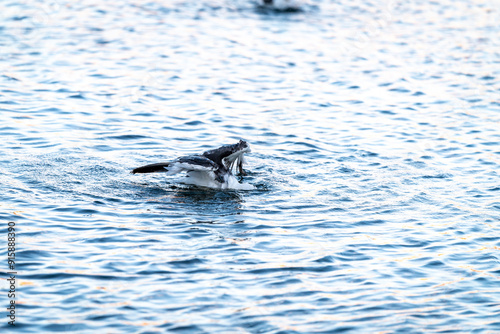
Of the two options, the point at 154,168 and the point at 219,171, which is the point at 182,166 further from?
the point at 219,171

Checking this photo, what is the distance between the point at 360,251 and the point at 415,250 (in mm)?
790

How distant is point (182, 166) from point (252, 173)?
1.92 meters

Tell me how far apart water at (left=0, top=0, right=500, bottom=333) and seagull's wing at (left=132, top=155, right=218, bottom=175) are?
0.48 metres

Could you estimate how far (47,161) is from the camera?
43.4ft

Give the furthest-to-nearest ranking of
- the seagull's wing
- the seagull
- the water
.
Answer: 1. the seagull
2. the seagull's wing
3. the water

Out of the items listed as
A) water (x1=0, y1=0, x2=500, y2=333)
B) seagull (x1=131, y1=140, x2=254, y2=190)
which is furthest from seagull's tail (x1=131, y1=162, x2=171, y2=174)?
water (x1=0, y1=0, x2=500, y2=333)

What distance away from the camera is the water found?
351 inches

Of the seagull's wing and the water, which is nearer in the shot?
the water

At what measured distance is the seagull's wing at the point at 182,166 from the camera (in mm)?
12008

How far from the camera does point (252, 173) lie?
44.5 feet

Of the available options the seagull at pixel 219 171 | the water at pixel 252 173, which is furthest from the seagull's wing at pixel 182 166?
the water at pixel 252 173

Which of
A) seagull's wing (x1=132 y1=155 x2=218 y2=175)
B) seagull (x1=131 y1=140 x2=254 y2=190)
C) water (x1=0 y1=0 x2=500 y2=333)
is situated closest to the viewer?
water (x1=0 y1=0 x2=500 y2=333)

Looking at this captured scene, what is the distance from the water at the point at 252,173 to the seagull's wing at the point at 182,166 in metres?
0.48

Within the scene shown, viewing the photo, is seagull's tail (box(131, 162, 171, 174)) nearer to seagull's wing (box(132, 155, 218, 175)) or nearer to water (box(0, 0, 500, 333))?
seagull's wing (box(132, 155, 218, 175))
